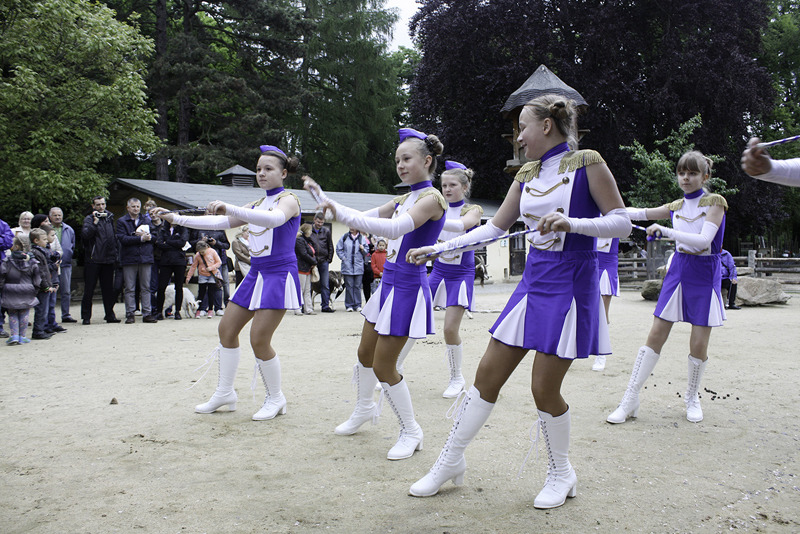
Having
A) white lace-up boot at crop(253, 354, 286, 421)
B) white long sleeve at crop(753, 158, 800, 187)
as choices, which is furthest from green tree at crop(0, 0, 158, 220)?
white long sleeve at crop(753, 158, 800, 187)

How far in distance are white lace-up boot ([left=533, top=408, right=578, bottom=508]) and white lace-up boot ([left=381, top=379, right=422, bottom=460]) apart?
1.07 metres

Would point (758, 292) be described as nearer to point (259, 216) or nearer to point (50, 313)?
point (259, 216)

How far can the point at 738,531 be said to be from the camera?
3.10 m

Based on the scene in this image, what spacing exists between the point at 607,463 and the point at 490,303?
1251 cm

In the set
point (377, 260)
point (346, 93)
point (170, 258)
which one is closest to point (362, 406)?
point (170, 258)

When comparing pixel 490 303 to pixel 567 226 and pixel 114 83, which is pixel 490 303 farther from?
pixel 567 226

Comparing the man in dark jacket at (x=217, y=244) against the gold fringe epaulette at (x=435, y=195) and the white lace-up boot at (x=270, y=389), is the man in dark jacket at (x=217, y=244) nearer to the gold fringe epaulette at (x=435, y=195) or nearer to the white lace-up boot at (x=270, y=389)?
the white lace-up boot at (x=270, y=389)

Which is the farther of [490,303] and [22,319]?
[490,303]

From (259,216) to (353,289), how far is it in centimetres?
1030

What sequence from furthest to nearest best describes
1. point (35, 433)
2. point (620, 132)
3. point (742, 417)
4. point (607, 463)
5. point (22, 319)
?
Answer: point (620, 132)
point (22, 319)
point (742, 417)
point (35, 433)
point (607, 463)

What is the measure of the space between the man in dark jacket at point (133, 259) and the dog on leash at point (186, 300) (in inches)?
24.3

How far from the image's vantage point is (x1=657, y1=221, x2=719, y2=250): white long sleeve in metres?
4.79

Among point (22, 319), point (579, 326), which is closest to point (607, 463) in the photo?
point (579, 326)

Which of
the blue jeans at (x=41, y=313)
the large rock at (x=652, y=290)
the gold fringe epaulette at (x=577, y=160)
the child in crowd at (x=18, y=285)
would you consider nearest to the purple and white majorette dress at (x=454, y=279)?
the gold fringe epaulette at (x=577, y=160)
